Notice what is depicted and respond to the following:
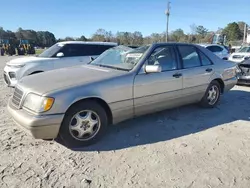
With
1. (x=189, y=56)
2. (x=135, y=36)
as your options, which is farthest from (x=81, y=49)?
(x=135, y=36)

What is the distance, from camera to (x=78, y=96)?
10.4 feet

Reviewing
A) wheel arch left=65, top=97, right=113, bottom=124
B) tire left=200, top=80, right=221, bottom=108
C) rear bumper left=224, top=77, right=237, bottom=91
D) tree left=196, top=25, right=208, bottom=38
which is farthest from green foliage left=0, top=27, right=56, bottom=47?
wheel arch left=65, top=97, right=113, bottom=124

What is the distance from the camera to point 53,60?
24.4ft

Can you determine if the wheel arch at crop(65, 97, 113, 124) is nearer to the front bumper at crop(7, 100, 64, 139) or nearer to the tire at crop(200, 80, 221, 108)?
the front bumper at crop(7, 100, 64, 139)

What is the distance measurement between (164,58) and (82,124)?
2.05 metres

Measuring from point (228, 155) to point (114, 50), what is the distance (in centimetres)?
292

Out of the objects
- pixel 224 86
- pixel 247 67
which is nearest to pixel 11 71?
pixel 224 86

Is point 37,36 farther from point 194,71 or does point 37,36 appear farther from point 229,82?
point 194,71

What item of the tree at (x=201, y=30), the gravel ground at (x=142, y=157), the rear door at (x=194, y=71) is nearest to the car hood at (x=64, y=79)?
the gravel ground at (x=142, y=157)

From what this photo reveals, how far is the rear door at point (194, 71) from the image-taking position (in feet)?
15.0

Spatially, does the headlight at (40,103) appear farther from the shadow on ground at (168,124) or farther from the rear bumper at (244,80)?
the rear bumper at (244,80)

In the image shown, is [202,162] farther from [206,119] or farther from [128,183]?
[206,119]

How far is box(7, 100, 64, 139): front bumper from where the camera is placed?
2953 millimetres

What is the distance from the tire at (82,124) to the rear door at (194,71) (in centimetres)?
198
